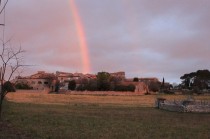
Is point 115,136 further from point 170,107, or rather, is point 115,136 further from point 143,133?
point 170,107

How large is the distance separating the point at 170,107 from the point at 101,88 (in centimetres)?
10833

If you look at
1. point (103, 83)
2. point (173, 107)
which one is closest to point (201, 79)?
point (103, 83)

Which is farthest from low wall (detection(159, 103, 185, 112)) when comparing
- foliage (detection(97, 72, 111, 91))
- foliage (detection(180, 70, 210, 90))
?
foliage (detection(180, 70, 210, 90))

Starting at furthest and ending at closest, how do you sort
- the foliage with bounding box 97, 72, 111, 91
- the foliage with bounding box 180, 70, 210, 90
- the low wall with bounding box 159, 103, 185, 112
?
the foliage with bounding box 180, 70, 210, 90, the foliage with bounding box 97, 72, 111, 91, the low wall with bounding box 159, 103, 185, 112

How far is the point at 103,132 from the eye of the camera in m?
19.5

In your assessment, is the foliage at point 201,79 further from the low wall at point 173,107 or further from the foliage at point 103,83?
the low wall at point 173,107

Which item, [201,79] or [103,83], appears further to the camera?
[201,79]

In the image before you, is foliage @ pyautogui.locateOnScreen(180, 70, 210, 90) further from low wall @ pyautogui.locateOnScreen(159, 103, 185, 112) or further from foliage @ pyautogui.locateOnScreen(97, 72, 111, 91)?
low wall @ pyautogui.locateOnScreen(159, 103, 185, 112)

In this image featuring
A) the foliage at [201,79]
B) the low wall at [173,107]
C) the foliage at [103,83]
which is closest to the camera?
the low wall at [173,107]

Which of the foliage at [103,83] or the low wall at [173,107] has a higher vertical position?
the foliage at [103,83]

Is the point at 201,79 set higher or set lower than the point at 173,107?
higher

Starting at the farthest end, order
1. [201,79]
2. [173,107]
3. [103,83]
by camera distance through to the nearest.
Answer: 1. [201,79]
2. [103,83]
3. [173,107]

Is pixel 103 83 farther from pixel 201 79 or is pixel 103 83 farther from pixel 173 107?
pixel 173 107

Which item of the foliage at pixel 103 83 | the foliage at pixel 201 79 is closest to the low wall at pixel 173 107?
the foliage at pixel 103 83
